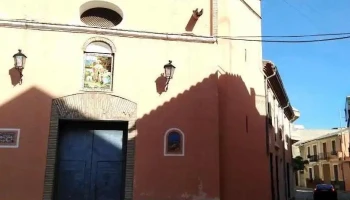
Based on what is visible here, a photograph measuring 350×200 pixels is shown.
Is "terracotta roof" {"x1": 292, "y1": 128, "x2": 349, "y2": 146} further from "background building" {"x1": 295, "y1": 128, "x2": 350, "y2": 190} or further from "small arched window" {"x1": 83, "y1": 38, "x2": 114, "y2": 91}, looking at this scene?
"small arched window" {"x1": 83, "y1": 38, "x2": 114, "y2": 91}

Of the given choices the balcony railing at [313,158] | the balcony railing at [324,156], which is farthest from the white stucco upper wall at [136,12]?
the balcony railing at [313,158]

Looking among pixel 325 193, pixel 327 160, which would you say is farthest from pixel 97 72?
pixel 327 160

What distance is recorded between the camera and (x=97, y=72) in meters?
9.50

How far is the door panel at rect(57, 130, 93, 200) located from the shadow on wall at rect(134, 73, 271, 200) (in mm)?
1344

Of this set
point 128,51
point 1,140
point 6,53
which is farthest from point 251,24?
point 1,140

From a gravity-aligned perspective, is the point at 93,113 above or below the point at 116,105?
below

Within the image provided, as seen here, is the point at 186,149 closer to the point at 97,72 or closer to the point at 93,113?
the point at 93,113

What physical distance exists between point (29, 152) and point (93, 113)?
173 cm

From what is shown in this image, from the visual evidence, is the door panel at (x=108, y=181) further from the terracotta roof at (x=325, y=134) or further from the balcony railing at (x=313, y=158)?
the balcony railing at (x=313, y=158)

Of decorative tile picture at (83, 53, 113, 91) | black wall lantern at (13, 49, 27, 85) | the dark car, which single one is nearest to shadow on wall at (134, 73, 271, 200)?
decorative tile picture at (83, 53, 113, 91)

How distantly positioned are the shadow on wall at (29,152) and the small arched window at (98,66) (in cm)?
82

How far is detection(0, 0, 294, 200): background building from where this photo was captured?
29.3 feet

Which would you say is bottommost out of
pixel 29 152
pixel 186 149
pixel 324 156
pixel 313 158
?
pixel 29 152

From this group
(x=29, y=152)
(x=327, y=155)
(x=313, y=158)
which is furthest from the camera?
(x=313, y=158)
